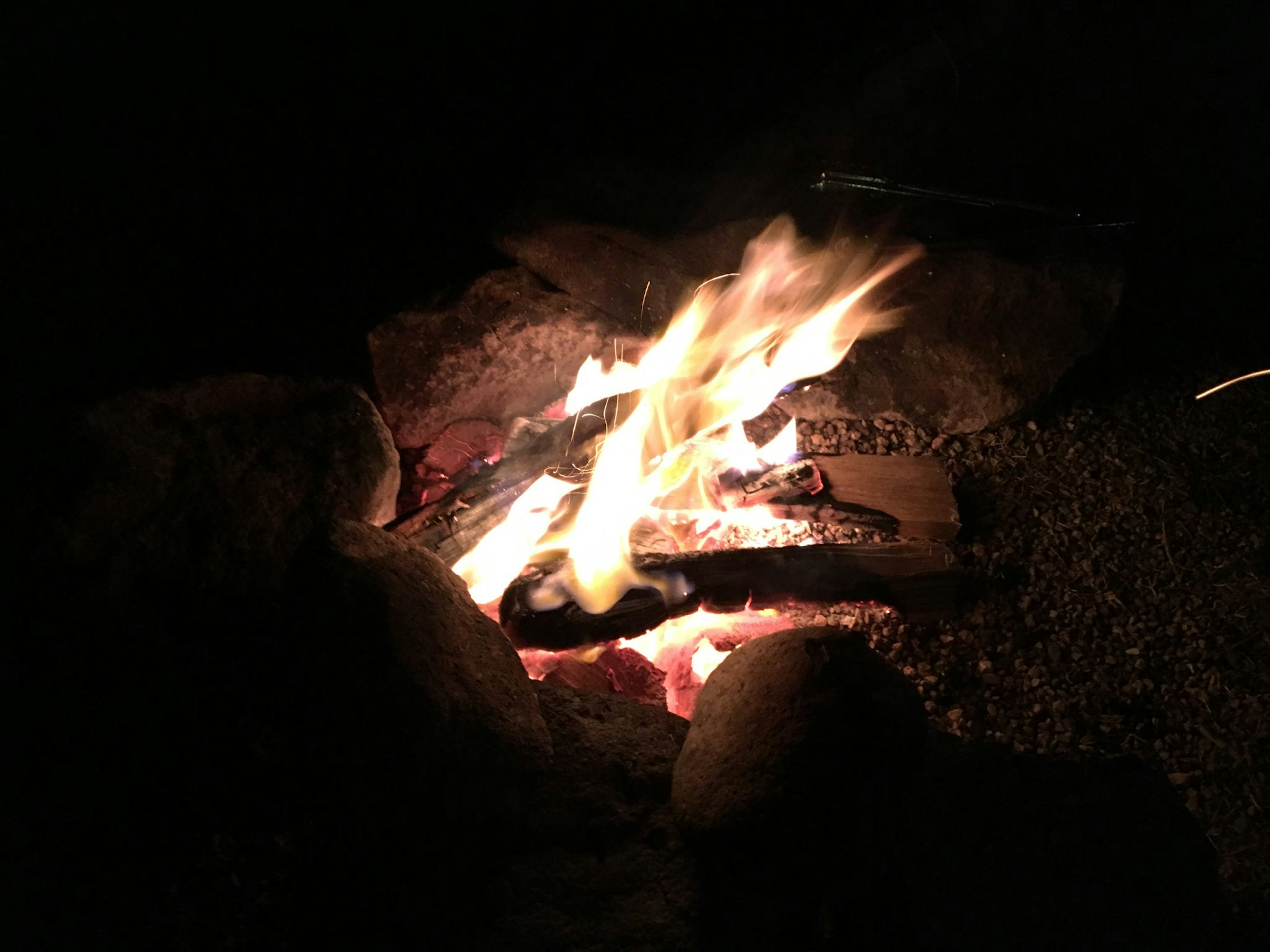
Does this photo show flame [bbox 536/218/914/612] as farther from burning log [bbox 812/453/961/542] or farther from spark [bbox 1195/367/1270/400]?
spark [bbox 1195/367/1270/400]

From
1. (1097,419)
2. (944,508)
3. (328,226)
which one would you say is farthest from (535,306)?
(1097,419)

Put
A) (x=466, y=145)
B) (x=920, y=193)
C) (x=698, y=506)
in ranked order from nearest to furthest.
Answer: (x=698, y=506), (x=920, y=193), (x=466, y=145)

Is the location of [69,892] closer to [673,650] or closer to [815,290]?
[673,650]

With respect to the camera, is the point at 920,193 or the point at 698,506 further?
the point at 920,193

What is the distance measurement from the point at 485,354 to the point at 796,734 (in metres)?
2.01

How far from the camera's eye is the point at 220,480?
7.86 feet

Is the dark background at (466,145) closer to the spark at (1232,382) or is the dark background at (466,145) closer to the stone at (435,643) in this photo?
the spark at (1232,382)

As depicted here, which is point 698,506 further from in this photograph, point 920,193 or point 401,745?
point 920,193

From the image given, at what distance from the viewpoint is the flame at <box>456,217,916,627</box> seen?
280 centimetres

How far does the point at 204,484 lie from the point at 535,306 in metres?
1.48

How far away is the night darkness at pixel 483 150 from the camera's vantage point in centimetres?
320

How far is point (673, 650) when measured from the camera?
2.80 meters

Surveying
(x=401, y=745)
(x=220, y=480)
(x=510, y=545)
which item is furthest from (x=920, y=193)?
(x=401, y=745)

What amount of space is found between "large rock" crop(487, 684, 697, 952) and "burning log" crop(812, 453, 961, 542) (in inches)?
48.8
